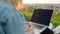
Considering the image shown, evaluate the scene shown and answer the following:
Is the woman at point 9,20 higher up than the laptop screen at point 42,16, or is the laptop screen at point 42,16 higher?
the woman at point 9,20

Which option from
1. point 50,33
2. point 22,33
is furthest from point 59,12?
point 22,33

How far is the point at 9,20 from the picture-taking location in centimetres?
90

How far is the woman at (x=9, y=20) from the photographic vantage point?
90 centimetres

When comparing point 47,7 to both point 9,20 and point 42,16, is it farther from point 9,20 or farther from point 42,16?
point 9,20

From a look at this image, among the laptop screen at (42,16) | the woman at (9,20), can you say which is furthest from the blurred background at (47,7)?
the woman at (9,20)

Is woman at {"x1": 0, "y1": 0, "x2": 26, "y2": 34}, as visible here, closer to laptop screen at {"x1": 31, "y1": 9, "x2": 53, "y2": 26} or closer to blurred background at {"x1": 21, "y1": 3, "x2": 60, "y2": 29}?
laptop screen at {"x1": 31, "y1": 9, "x2": 53, "y2": 26}

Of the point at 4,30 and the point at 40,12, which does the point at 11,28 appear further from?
the point at 40,12

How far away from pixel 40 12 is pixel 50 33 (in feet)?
1.24

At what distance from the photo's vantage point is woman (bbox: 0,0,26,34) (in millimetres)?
904

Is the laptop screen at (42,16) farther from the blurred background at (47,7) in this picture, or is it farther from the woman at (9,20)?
the woman at (9,20)

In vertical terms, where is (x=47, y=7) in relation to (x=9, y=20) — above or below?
below

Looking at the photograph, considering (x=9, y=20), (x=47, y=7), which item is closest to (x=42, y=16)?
(x=47, y=7)

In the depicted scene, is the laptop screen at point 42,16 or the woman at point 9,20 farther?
the laptop screen at point 42,16

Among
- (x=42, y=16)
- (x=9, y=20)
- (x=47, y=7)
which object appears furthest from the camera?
(x=47, y=7)
